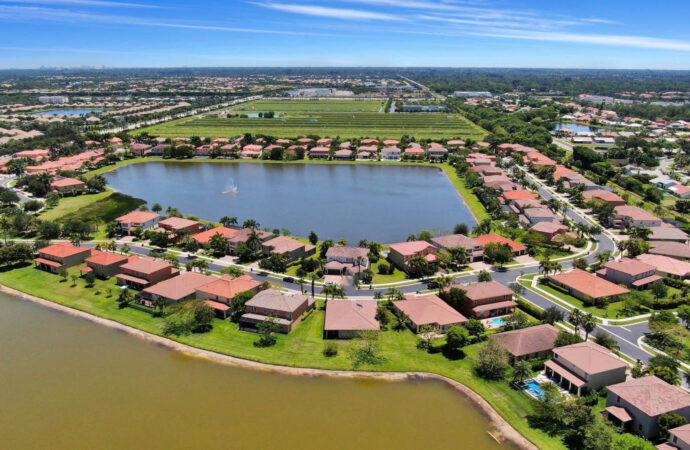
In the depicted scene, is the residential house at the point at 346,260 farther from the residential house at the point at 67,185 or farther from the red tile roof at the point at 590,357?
the residential house at the point at 67,185

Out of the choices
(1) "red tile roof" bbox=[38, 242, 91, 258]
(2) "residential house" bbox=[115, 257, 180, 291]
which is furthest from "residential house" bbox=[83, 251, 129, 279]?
(1) "red tile roof" bbox=[38, 242, 91, 258]

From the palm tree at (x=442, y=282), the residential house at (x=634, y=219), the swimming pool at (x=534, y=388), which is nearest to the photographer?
the swimming pool at (x=534, y=388)

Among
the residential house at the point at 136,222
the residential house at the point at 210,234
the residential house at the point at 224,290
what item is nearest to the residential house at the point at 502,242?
the residential house at the point at 224,290

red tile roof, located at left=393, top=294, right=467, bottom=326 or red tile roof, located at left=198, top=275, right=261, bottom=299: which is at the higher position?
red tile roof, located at left=198, top=275, right=261, bottom=299

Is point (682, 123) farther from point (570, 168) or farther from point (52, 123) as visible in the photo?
point (52, 123)

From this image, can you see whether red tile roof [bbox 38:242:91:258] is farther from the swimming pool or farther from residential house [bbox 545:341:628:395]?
residential house [bbox 545:341:628:395]

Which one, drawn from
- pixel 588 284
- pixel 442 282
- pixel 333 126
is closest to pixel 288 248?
pixel 442 282

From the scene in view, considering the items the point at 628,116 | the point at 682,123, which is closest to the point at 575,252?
the point at 682,123
